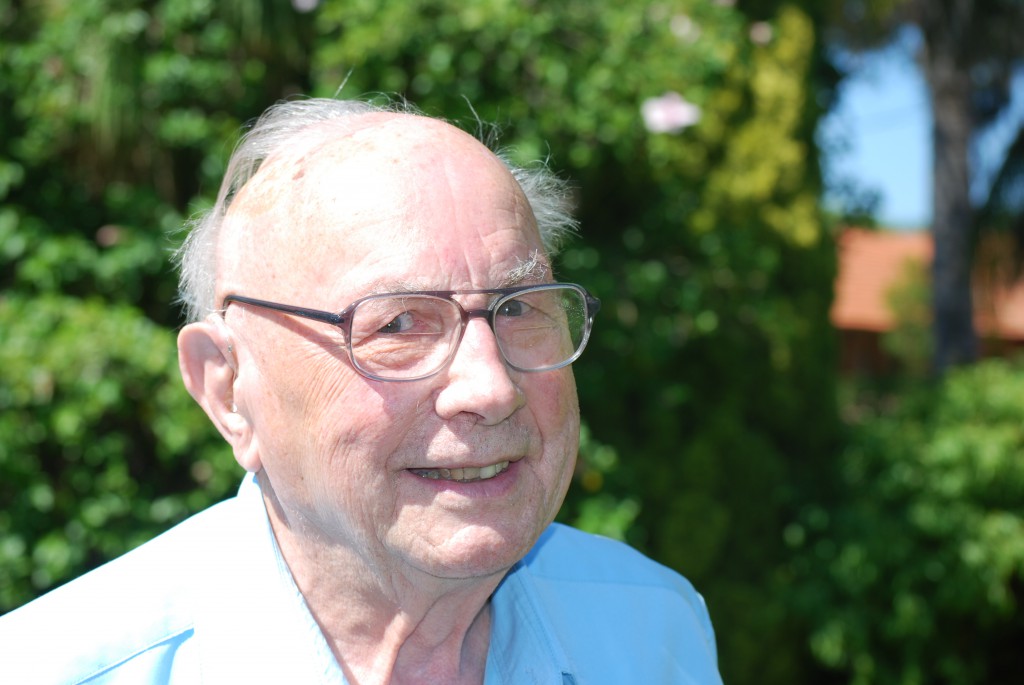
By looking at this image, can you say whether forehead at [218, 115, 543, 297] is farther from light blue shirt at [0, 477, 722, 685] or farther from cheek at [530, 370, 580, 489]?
light blue shirt at [0, 477, 722, 685]

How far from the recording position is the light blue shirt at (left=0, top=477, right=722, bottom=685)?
1.43 meters

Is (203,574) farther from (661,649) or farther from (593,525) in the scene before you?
(593,525)

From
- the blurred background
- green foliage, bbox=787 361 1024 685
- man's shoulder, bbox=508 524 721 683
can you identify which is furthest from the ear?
green foliage, bbox=787 361 1024 685

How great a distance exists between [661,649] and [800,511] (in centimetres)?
364

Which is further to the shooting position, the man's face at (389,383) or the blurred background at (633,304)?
the blurred background at (633,304)

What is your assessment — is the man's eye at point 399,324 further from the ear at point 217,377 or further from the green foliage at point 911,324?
the green foliage at point 911,324

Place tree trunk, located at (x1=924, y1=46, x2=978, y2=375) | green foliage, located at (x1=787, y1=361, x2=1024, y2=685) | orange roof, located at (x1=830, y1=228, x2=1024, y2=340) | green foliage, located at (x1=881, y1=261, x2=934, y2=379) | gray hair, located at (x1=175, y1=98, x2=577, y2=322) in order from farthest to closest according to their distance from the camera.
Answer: orange roof, located at (x1=830, y1=228, x2=1024, y2=340) < green foliage, located at (x1=881, y1=261, x2=934, y2=379) < tree trunk, located at (x1=924, y1=46, x2=978, y2=375) < green foliage, located at (x1=787, y1=361, x2=1024, y2=685) < gray hair, located at (x1=175, y1=98, x2=577, y2=322)

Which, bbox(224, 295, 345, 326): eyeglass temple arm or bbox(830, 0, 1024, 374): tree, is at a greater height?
bbox(224, 295, 345, 326): eyeglass temple arm

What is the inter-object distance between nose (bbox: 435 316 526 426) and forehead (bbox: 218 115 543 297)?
3.2 inches

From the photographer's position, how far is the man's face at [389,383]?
55.7 inches

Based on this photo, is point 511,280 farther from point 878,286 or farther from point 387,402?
point 878,286

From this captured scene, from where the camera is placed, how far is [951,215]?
Answer: 37.9 ft

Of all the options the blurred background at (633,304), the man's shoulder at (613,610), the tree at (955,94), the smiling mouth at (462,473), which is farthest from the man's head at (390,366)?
the tree at (955,94)

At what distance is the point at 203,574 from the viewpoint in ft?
5.10
